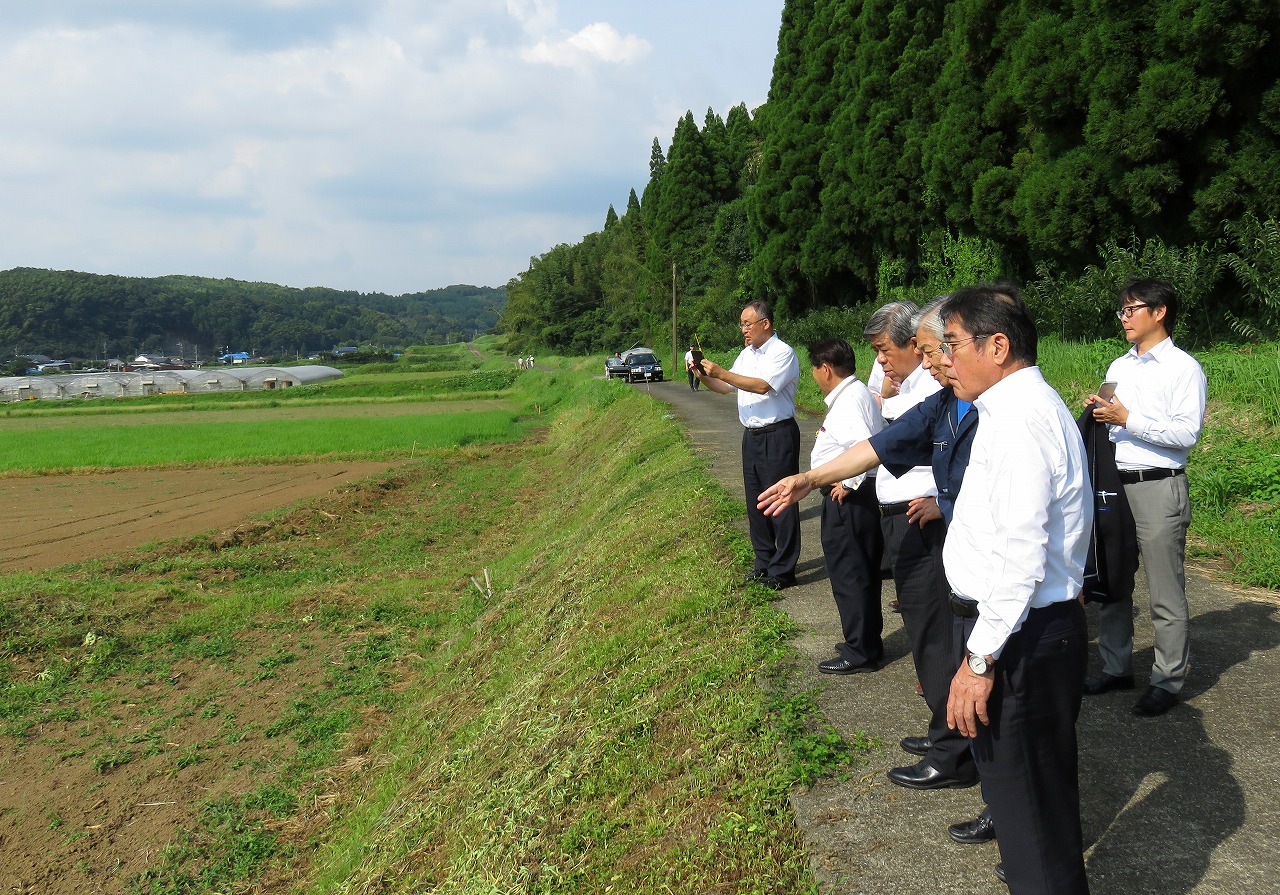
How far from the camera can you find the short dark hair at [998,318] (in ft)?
7.39

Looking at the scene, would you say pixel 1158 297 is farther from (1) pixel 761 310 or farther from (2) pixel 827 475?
(1) pixel 761 310

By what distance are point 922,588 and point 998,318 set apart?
1.44 meters

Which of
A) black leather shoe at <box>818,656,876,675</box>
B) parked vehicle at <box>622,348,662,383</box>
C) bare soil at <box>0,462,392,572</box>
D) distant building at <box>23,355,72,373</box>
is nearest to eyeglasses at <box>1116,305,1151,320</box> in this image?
black leather shoe at <box>818,656,876,675</box>

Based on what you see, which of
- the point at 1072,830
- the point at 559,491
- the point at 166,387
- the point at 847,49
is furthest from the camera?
the point at 166,387

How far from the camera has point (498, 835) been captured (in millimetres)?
3719

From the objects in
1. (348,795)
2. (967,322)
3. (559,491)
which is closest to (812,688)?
(967,322)

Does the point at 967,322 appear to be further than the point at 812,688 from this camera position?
No

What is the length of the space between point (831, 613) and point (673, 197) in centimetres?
3763

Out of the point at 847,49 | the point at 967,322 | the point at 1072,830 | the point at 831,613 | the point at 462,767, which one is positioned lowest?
the point at 462,767

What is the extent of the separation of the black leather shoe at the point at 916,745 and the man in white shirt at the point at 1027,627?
1055 mm

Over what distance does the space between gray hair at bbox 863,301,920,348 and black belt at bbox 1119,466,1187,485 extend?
43.3 inches

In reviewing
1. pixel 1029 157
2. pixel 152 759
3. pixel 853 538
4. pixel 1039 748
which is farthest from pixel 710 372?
pixel 1029 157

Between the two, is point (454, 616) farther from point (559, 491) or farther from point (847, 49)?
point (847, 49)

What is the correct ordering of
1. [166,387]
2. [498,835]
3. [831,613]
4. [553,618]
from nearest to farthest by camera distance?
1. [498,835]
2. [831,613]
3. [553,618]
4. [166,387]
